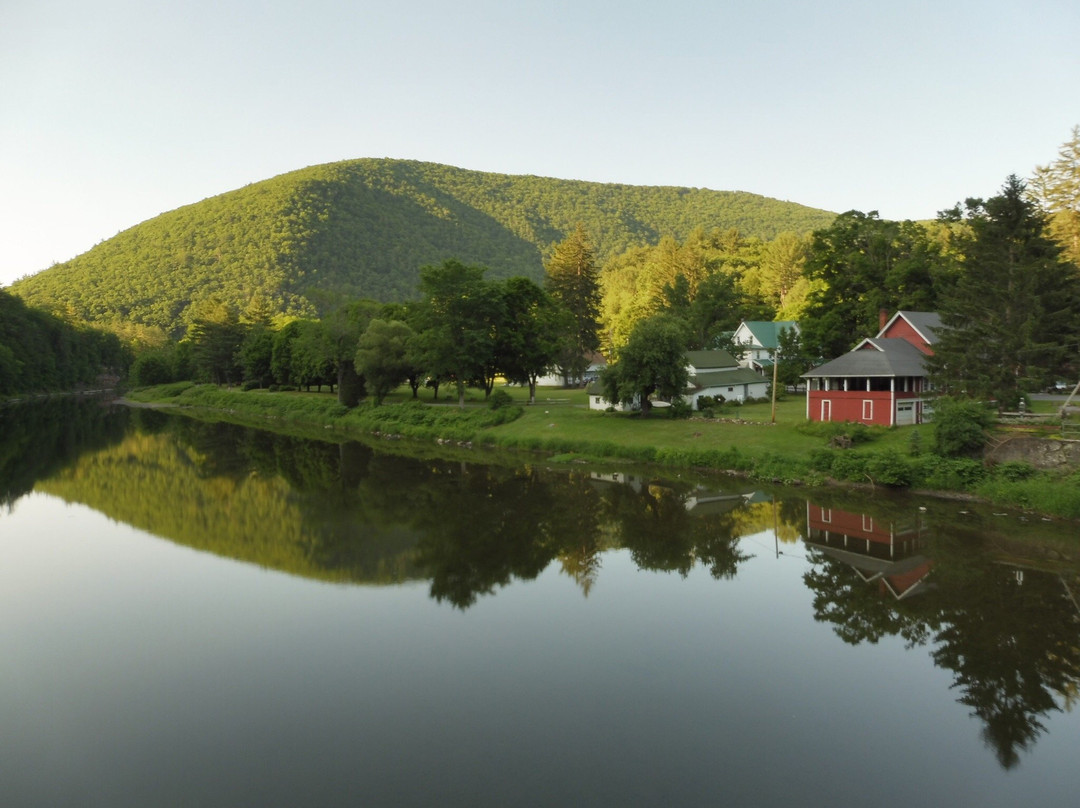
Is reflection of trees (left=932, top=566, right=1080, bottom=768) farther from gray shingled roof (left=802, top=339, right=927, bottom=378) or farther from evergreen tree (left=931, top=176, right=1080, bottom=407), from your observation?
gray shingled roof (left=802, top=339, right=927, bottom=378)

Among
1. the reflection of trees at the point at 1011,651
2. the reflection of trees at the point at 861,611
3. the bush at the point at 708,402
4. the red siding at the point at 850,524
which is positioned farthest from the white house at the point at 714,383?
the reflection of trees at the point at 1011,651

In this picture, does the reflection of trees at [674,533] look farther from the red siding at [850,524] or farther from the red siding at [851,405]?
the red siding at [851,405]

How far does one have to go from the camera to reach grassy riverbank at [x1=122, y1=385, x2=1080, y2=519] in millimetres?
25953

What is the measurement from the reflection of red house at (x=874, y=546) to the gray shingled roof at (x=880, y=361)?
11335 mm

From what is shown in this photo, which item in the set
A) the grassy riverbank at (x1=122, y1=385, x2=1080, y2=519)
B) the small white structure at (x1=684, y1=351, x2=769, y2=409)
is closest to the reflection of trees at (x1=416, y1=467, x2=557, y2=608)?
the grassy riverbank at (x1=122, y1=385, x2=1080, y2=519)

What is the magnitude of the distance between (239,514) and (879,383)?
30.4 m

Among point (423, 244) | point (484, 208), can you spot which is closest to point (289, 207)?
point (423, 244)

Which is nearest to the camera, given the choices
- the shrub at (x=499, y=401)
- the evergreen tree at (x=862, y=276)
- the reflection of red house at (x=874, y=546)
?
the reflection of red house at (x=874, y=546)

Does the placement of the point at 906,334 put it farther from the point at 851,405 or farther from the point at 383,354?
the point at 383,354

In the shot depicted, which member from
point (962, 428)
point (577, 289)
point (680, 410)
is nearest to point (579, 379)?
point (577, 289)

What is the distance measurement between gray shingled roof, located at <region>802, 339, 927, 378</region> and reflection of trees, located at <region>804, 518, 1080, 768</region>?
15253 millimetres

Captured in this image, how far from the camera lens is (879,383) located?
114 feet

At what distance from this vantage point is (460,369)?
50094 millimetres

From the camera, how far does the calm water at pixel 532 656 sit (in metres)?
10.2
